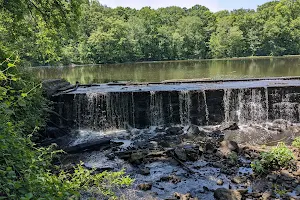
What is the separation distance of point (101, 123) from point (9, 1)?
22.8 ft

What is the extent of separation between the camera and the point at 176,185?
26.1ft

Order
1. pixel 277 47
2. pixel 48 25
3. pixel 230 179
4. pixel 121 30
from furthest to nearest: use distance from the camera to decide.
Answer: pixel 277 47 → pixel 121 30 → pixel 48 25 → pixel 230 179

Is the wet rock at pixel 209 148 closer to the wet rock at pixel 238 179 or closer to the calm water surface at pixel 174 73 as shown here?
the wet rock at pixel 238 179

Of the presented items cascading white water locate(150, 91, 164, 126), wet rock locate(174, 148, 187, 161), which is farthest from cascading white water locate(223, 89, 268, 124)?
wet rock locate(174, 148, 187, 161)

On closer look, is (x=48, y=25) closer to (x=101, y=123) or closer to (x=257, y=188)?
(x=101, y=123)

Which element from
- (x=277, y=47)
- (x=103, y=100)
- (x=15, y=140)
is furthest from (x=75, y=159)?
(x=277, y=47)

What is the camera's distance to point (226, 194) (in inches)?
274

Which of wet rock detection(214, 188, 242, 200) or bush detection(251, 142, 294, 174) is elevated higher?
bush detection(251, 142, 294, 174)

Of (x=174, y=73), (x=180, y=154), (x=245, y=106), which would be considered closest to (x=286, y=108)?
(x=245, y=106)

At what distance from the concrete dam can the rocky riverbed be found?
62 centimetres

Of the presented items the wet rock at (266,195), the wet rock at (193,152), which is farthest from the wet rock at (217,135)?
the wet rock at (266,195)

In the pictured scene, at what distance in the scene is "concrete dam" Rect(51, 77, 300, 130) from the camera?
1411cm

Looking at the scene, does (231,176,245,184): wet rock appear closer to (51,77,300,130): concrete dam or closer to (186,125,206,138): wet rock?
(186,125,206,138): wet rock

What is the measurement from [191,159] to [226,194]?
2643 mm
